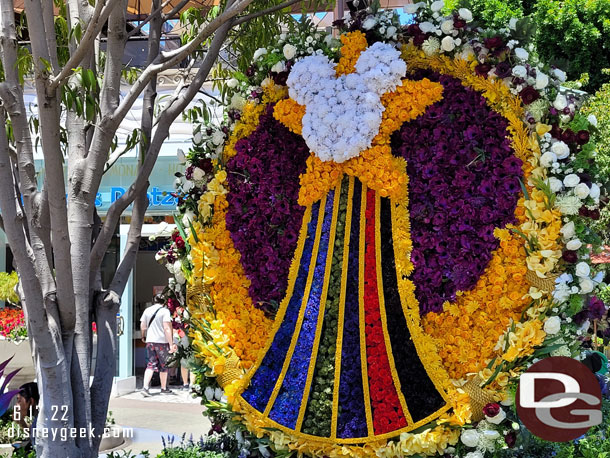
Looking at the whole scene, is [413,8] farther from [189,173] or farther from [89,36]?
[89,36]

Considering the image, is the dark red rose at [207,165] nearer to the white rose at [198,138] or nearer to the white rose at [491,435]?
the white rose at [198,138]

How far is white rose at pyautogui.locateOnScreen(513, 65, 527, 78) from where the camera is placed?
13.9ft

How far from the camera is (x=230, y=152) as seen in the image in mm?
5105

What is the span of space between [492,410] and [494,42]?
2.28 metres

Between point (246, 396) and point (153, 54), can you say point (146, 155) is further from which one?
point (246, 396)

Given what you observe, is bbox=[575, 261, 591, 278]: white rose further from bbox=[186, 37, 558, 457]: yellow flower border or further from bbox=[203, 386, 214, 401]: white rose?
bbox=[203, 386, 214, 401]: white rose

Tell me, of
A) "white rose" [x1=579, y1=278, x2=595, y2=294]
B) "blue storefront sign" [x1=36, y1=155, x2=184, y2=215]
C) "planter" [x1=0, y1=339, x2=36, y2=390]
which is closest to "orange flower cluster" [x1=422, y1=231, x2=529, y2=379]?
"white rose" [x1=579, y1=278, x2=595, y2=294]

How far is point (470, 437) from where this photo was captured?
13.5 feet

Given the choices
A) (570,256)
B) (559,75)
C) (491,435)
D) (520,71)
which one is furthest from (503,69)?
(491,435)

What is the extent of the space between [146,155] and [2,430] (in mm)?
2938

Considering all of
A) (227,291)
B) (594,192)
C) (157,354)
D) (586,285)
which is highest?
(594,192)

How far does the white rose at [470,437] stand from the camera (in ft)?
13.5

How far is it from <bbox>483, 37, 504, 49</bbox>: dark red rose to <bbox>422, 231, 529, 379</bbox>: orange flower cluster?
3.89 feet

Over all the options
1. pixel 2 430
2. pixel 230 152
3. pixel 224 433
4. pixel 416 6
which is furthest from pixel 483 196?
pixel 2 430
